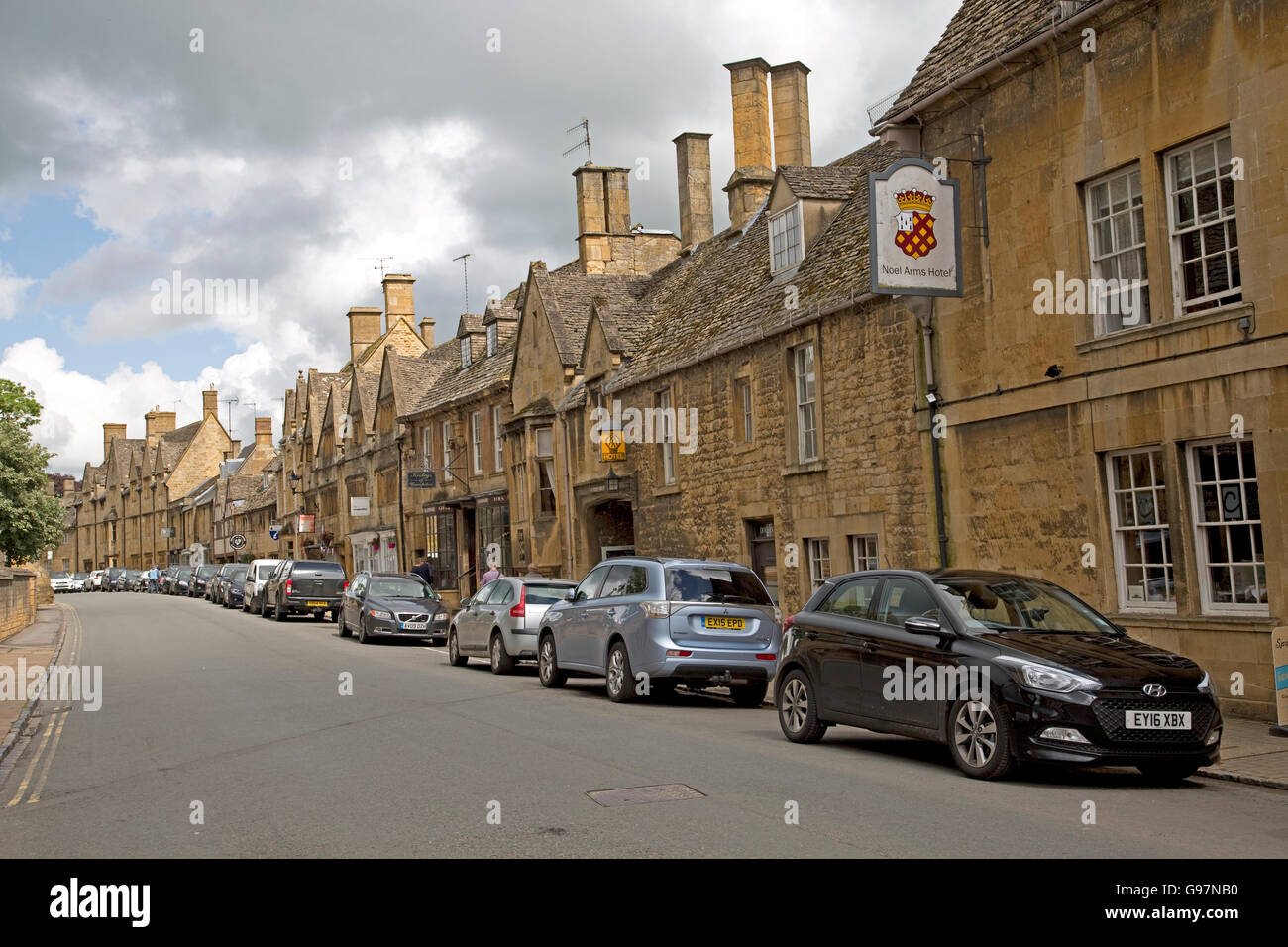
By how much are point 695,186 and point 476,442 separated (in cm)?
1150

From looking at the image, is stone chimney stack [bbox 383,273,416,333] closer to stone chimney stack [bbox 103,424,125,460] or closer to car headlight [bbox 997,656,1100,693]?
car headlight [bbox 997,656,1100,693]

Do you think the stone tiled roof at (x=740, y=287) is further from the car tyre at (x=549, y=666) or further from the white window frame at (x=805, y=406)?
the car tyre at (x=549, y=666)

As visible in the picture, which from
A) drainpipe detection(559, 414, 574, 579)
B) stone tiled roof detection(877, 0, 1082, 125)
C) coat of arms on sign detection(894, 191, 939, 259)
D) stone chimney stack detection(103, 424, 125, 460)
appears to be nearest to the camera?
stone tiled roof detection(877, 0, 1082, 125)

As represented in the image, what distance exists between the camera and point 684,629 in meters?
14.2

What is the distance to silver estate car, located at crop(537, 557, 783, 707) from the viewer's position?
14141mm

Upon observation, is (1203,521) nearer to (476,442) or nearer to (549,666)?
(549,666)

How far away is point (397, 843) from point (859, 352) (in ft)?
42.6

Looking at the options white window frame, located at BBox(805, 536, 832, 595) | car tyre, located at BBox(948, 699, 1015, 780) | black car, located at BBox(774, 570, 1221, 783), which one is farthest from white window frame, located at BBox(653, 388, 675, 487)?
car tyre, located at BBox(948, 699, 1015, 780)

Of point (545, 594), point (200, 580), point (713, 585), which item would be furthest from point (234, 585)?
point (713, 585)

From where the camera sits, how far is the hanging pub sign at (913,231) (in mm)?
15344

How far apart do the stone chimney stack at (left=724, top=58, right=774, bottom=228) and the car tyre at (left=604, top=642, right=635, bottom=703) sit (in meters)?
15.6

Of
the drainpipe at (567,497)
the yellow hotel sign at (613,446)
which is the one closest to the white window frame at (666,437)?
the yellow hotel sign at (613,446)

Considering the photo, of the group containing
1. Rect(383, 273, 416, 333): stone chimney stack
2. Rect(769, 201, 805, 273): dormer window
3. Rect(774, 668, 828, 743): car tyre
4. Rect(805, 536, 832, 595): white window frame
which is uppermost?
Rect(383, 273, 416, 333): stone chimney stack
